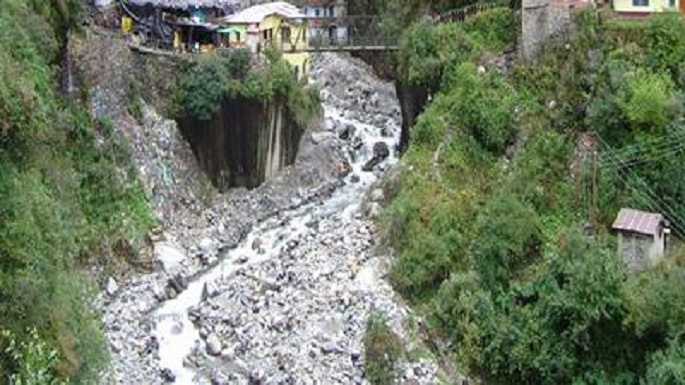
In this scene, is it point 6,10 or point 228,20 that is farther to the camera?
point 228,20

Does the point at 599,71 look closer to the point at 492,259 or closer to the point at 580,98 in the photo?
the point at 580,98

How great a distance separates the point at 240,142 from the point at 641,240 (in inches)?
734

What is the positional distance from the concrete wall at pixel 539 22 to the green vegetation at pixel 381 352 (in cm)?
1166

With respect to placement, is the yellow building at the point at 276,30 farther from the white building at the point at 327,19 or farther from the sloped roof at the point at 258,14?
the white building at the point at 327,19

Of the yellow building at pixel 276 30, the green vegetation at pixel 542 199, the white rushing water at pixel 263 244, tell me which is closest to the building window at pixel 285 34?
the yellow building at pixel 276 30

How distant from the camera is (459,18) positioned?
1495 inches

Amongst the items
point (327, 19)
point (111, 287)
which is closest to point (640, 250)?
point (111, 287)

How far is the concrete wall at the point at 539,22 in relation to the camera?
33.1m

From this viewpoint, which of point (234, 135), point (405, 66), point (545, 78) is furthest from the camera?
point (234, 135)

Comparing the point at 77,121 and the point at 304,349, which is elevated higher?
the point at 77,121

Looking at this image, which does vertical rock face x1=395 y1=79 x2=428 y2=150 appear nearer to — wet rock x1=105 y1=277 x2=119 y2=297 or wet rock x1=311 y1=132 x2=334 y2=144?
wet rock x1=311 y1=132 x2=334 y2=144

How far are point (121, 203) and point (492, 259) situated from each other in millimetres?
13166

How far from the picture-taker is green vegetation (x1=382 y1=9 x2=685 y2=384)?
78.7 feet

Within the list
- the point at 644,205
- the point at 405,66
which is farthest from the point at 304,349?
the point at 405,66
